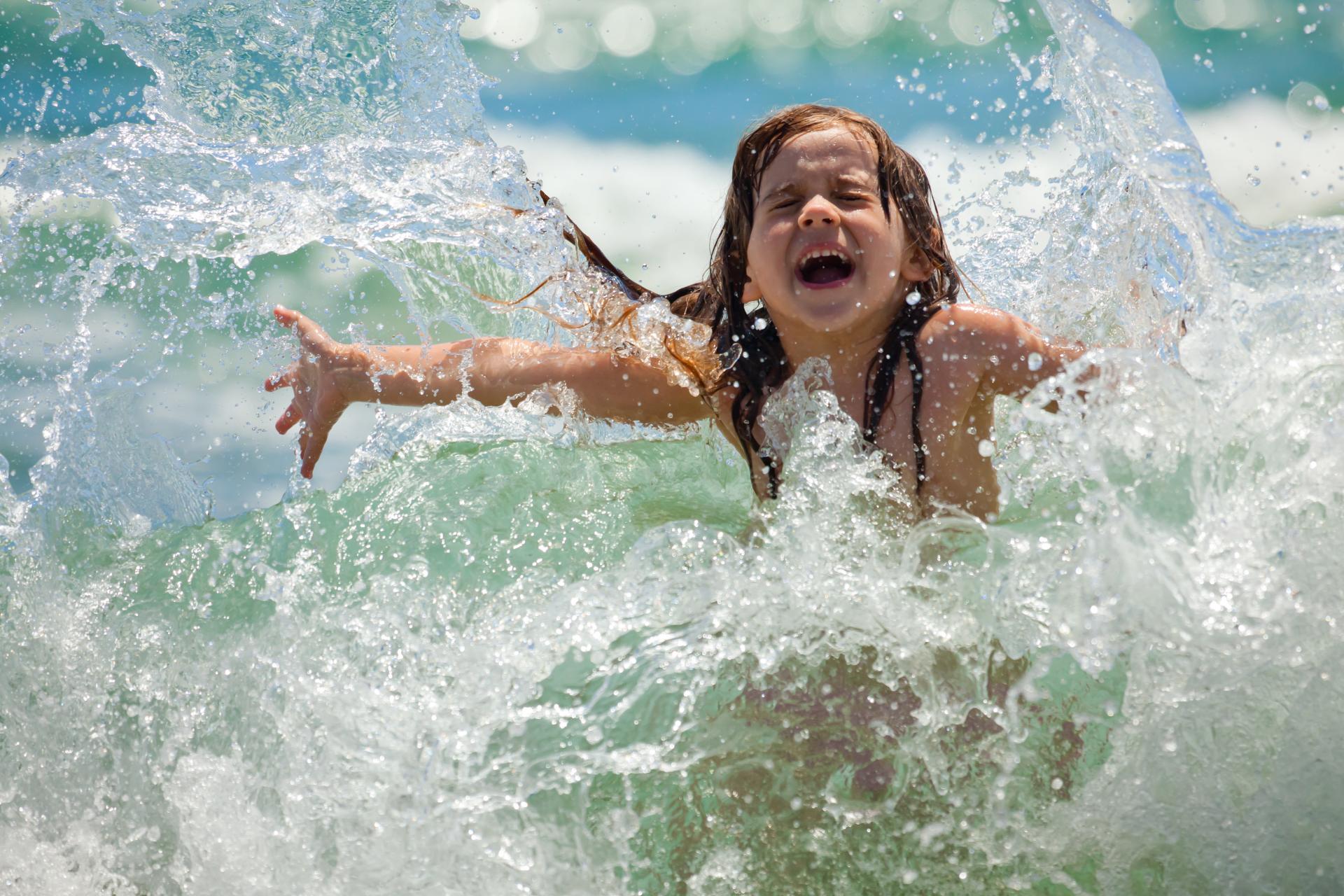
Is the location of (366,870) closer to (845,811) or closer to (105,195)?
(845,811)

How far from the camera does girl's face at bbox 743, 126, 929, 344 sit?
2.44 metres

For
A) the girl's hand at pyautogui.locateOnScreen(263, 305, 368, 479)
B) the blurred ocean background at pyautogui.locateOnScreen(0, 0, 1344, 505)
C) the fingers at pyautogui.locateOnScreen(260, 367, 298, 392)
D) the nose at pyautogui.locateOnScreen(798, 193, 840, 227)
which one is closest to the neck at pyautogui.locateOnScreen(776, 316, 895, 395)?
the nose at pyautogui.locateOnScreen(798, 193, 840, 227)

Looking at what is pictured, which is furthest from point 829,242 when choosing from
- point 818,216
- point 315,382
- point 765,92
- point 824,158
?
point 765,92

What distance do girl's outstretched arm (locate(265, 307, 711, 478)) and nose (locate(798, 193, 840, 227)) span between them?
19.9 inches

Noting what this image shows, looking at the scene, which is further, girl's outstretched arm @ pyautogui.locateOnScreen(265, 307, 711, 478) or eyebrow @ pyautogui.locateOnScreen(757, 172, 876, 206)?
girl's outstretched arm @ pyautogui.locateOnScreen(265, 307, 711, 478)

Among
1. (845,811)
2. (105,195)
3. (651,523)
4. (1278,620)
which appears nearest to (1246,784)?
(1278,620)

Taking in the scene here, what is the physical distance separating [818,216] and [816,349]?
29cm

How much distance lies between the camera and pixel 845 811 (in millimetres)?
1859

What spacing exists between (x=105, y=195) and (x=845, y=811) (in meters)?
2.06

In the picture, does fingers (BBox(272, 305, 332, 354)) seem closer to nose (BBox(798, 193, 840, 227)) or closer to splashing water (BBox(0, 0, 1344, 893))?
splashing water (BBox(0, 0, 1344, 893))

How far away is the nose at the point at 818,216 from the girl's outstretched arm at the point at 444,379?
507 mm

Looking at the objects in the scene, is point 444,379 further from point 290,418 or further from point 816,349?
point 816,349

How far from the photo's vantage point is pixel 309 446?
2.80 meters

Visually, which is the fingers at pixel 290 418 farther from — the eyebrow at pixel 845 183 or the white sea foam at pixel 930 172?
the white sea foam at pixel 930 172
